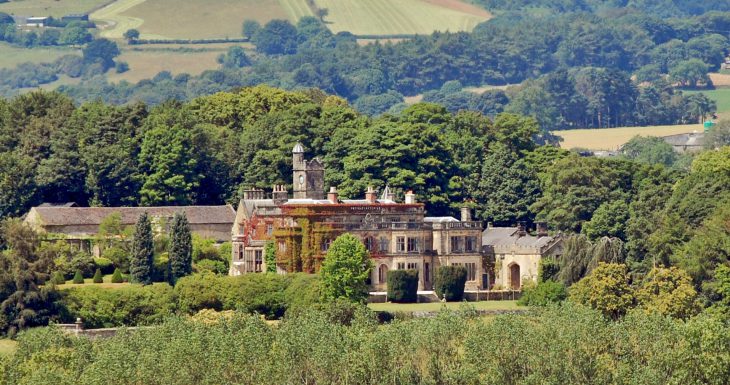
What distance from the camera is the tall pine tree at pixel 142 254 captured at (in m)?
102

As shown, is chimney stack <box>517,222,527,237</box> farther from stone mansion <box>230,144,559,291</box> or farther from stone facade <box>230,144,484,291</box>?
stone facade <box>230,144,484,291</box>

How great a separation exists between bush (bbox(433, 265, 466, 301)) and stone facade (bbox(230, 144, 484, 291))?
5.28ft

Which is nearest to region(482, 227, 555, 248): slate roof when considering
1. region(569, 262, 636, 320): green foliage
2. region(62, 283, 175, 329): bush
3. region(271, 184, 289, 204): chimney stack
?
region(569, 262, 636, 320): green foliage

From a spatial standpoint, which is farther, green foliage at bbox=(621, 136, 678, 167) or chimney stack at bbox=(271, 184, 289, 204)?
green foliage at bbox=(621, 136, 678, 167)

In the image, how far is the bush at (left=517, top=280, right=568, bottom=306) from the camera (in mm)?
99562

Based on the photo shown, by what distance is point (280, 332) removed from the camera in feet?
276

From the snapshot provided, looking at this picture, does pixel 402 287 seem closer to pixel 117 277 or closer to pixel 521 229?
pixel 521 229

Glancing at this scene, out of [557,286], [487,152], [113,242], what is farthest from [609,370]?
[487,152]

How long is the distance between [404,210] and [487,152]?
19736mm

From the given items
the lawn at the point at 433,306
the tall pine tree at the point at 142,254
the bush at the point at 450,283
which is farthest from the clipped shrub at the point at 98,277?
the bush at the point at 450,283

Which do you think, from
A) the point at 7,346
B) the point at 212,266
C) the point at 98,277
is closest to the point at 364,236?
the point at 212,266

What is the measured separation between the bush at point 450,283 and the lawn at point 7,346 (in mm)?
19291

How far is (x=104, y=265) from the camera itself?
10469 centimetres

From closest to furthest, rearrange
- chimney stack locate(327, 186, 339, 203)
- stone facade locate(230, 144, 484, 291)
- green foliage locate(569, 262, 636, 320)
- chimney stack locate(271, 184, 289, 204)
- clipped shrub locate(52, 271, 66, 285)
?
green foliage locate(569, 262, 636, 320)
clipped shrub locate(52, 271, 66, 285)
stone facade locate(230, 144, 484, 291)
chimney stack locate(327, 186, 339, 203)
chimney stack locate(271, 184, 289, 204)
